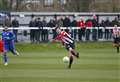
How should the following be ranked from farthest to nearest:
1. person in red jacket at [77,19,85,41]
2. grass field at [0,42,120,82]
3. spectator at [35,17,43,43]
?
person in red jacket at [77,19,85,41]
spectator at [35,17,43,43]
grass field at [0,42,120,82]

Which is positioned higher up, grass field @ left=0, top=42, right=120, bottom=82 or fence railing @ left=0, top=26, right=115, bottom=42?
grass field @ left=0, top=42, right=120, bottom=82

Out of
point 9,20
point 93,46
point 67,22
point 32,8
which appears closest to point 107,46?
point 93,46

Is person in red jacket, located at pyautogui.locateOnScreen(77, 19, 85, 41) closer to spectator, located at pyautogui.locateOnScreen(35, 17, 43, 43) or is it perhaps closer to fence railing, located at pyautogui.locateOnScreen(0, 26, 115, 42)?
fence railing, located at pyautogui.locateOnScreen(0, 26, 115, 42)

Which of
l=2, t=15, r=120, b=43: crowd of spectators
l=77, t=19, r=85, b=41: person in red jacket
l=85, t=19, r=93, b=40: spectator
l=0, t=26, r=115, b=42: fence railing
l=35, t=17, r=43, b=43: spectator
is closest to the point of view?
l=35, t=17, r=43, b=43: spectator

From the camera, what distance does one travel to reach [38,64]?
30125 mm

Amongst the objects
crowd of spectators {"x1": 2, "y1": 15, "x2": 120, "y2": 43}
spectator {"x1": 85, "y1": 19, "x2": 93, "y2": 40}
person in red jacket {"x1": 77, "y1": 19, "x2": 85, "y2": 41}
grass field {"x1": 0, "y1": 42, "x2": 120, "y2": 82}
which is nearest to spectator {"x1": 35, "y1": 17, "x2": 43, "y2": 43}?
crowd of spectators {"x1": 2, "y1": 15, "x2": 120, "y2": 43}

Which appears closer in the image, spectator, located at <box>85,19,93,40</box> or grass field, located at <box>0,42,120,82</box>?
grass field, located at <box>0,42,120,82</box>

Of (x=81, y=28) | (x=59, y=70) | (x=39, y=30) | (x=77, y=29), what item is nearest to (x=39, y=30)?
(x=39, y=30)

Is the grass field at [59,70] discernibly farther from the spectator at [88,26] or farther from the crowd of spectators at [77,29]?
the spectator at [88,26]

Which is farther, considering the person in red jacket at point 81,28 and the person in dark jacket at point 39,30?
the person in red jacket at point 81,28

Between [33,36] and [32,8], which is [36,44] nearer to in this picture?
[33,36]

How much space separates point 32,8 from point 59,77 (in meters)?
58.7

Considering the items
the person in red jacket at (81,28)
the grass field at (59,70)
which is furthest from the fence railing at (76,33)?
the grass field at (59,70)

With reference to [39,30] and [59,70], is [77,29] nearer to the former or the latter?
[39,30]
